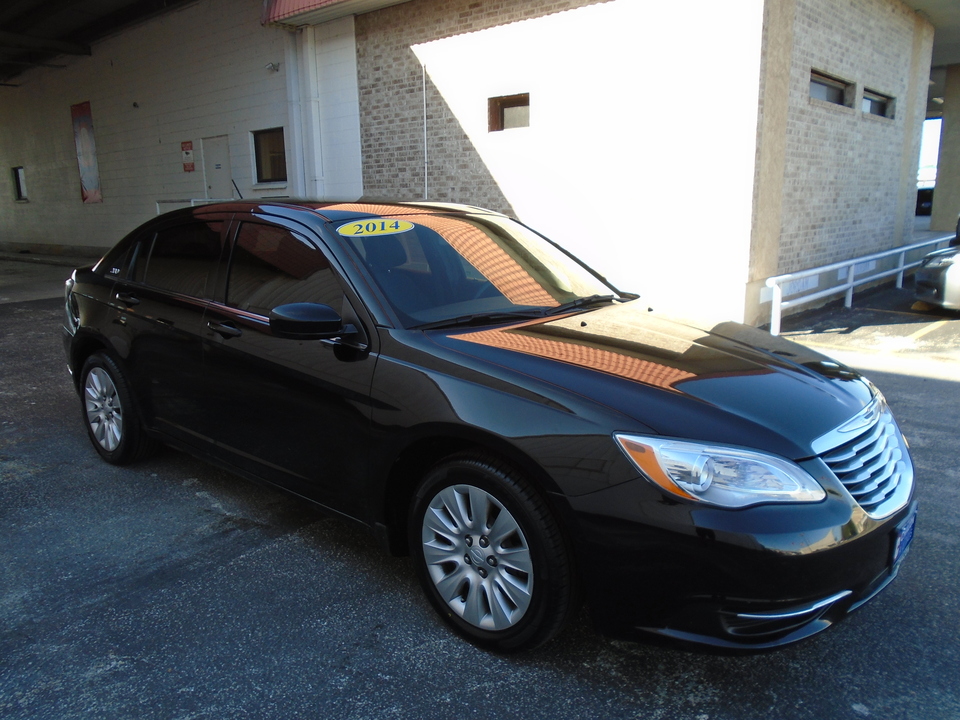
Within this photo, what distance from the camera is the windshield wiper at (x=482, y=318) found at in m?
3.03

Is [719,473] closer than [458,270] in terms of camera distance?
Yes

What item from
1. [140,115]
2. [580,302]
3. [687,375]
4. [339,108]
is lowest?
[687,375]

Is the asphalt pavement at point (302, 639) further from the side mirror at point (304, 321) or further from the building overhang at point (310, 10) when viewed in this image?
the building overhang at point (310, 10)

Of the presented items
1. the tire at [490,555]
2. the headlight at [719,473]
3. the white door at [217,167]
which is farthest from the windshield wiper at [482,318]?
the white door at [217,167]

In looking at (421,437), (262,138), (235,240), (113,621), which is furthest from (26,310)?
(421,437)

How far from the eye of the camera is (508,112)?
35.8 feet

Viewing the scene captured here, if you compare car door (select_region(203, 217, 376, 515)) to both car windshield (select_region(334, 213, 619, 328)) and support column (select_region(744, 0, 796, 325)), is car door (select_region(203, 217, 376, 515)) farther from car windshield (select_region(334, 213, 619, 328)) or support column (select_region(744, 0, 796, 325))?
support column (select_region(744, 0, 796, 325))

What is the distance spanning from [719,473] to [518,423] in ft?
2.18

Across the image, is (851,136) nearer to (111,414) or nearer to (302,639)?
(111,414)

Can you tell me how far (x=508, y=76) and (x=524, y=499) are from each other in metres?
9.34

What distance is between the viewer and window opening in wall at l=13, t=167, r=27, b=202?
78.9 ft

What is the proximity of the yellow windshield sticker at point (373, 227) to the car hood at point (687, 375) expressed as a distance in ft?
2.40

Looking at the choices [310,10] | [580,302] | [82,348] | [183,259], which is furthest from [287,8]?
[580,302]

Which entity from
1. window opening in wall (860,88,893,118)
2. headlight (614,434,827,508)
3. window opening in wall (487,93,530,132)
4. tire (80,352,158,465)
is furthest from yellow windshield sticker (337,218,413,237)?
window opening in wall (860,88,893,118)
